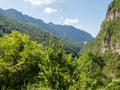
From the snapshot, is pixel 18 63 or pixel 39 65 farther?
pixel 18 63

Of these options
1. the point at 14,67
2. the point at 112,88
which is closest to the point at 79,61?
the point at 14,67

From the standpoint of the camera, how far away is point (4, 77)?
40.5m

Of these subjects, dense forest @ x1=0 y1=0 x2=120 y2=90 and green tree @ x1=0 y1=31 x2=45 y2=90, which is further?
green tree @ x1=0 y1=31 x2=45 y2=90

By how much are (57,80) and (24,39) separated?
1447 cm

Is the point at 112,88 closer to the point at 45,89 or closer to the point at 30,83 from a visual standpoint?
the point at 45,89

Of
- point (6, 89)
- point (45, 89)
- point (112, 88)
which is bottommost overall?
point (6, 89)

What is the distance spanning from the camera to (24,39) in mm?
42562

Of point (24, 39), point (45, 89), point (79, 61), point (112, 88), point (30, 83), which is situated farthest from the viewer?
point (24, 39)

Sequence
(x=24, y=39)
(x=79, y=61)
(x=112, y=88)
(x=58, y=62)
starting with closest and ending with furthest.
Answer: (x=112, y=88)
(x=58, y=62)
(x=79, y=61)
(x=24, y=39)

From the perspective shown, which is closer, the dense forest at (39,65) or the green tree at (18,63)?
the dense forest at (39,65)

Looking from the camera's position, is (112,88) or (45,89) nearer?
(112,88)

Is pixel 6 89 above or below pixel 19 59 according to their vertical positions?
below

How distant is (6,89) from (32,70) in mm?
3702

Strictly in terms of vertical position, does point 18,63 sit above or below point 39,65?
below
